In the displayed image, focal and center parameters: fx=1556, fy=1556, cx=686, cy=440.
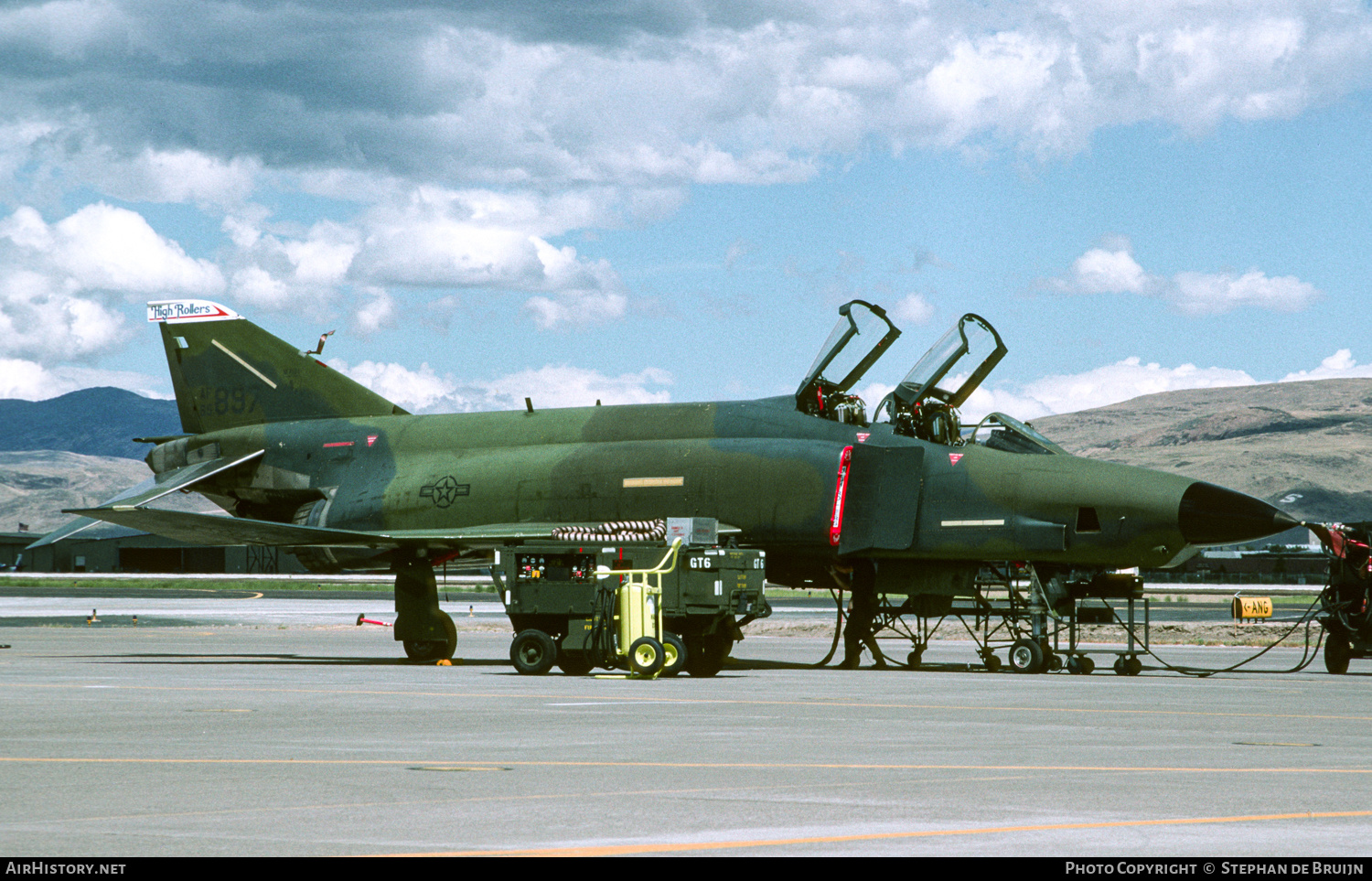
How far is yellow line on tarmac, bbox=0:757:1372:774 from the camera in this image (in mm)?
9312

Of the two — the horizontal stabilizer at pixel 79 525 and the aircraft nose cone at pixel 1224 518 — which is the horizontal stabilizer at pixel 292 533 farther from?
the aircraft nose cone at pixel 1224 518

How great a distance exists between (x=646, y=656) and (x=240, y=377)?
12158 millimetres

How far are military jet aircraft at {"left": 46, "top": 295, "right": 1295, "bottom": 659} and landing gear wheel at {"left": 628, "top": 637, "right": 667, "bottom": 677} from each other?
4.63 feet

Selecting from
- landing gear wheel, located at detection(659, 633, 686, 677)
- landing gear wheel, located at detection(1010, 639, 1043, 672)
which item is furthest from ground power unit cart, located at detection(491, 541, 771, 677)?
landing gear wheel, located at detection(1010, 639, 1043, 672)

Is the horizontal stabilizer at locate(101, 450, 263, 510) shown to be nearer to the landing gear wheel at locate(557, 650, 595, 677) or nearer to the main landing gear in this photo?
the main landing gear

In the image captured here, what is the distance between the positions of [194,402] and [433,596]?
753 cm

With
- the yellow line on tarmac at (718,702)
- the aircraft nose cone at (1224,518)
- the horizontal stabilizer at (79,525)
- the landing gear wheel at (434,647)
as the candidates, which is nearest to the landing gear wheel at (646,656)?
the yellow line on tarmac at (718,702)

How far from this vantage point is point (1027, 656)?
2066 centimetres

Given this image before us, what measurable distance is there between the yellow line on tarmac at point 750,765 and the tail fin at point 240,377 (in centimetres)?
1763

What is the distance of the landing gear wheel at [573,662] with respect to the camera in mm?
20016

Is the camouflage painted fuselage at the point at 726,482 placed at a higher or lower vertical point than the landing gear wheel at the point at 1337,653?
higher

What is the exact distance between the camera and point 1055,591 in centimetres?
2097

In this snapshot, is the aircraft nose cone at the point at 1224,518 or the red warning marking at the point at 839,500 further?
the red warning marking at the point at 839,500

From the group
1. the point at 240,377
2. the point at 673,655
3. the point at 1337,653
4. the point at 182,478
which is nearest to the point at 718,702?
the point at 673,655
